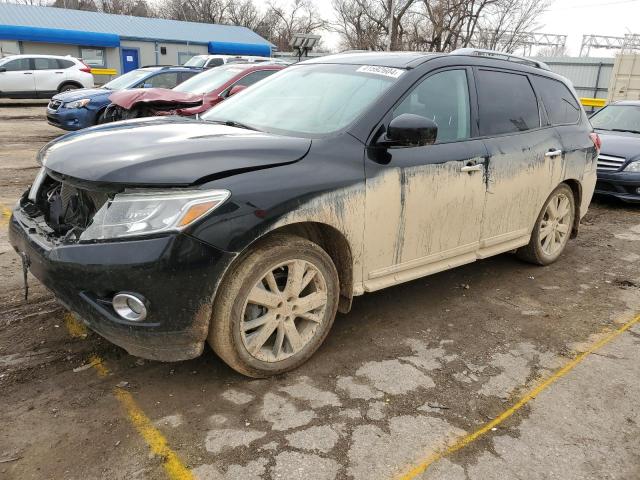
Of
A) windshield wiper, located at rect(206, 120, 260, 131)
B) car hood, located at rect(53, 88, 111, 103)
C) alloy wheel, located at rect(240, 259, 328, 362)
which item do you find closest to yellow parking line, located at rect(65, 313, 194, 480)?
alloy wheel, located at rect(240, 259, 328, 362)

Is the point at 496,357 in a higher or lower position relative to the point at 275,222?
lower

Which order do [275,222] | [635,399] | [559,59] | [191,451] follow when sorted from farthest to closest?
[559,59] → [635,399] → [275,222] → [191,451]

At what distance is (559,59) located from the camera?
27.2 meters

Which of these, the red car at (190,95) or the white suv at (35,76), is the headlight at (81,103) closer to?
the red car at (190,95)

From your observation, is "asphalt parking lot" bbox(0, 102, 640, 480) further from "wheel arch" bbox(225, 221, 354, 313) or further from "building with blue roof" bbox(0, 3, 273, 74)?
"building with blue roof" bbox(0, 3, 273, 74)

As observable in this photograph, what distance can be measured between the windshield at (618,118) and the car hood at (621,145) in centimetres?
41

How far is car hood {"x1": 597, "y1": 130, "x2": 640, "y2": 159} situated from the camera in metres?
8.02

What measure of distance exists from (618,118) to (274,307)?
8706 mm

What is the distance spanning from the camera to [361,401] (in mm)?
2906

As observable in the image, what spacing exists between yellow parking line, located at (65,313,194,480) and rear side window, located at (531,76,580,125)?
13.0 feet

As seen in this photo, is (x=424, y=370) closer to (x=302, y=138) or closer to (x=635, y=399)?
(x=635, y=399)

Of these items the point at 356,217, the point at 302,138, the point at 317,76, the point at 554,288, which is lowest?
the point at 554,288

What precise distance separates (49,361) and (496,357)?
8.78ft

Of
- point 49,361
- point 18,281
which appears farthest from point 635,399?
point 18,281
